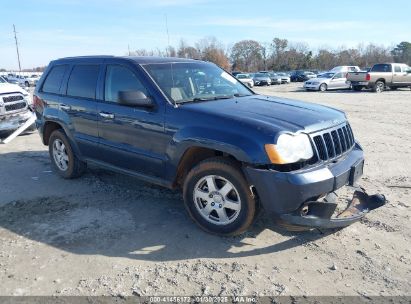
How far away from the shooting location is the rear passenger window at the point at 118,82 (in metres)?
4.72

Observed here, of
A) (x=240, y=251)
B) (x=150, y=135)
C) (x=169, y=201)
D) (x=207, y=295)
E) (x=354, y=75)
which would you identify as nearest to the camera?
(x=207, y=295)

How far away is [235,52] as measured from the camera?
91750mm

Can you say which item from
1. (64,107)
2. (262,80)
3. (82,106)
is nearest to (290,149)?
(82,106)

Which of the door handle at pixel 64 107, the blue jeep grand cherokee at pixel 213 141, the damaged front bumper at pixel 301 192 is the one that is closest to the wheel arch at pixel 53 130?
the blue jeep grand cherokee at pixel 213 141

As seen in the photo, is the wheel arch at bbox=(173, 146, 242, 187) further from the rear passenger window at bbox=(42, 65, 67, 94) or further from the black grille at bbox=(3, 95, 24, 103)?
the black grille at bbox=(3, 95, 24, 103)

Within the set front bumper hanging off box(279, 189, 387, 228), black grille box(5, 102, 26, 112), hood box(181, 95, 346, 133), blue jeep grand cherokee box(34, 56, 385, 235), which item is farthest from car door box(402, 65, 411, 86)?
front bumper hanging off box(279, 189, 387, 228)

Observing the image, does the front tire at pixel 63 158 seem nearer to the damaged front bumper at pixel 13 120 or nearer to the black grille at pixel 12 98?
the damaged front bumper at pixel 13 120

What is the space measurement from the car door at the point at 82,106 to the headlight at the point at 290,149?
8.74 feet

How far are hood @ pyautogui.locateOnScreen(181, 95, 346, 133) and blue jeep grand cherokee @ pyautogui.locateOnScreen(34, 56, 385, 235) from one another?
0.5 inches

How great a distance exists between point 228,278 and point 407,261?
1676 millimetres

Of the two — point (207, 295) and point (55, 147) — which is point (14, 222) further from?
point (207, 295)

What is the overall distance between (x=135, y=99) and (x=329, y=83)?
28.2 m

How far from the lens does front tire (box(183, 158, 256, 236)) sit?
383cm

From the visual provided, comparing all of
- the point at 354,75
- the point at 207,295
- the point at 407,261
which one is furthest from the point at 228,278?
the point at 354,75
